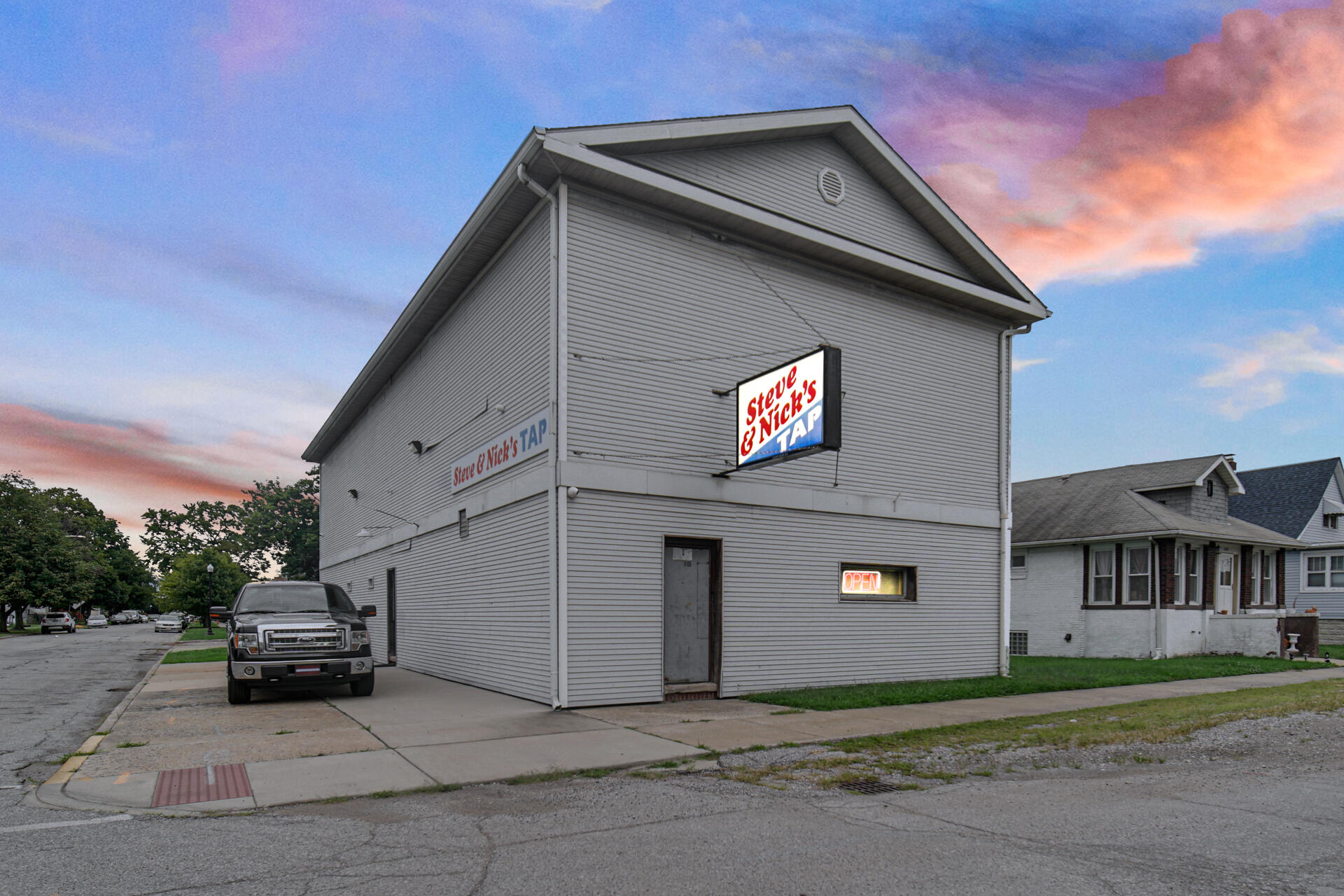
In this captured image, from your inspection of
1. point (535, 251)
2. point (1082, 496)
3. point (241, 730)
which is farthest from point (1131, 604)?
point (241, 730)

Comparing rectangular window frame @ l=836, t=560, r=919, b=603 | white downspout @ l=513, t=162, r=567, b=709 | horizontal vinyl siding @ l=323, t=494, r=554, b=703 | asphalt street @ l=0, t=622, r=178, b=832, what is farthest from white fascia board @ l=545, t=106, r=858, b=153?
asphalt street @ l=0, t=622, r=178, b=832

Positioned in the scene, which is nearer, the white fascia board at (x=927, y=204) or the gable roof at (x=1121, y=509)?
the white fascia board at (x=927, y=204)

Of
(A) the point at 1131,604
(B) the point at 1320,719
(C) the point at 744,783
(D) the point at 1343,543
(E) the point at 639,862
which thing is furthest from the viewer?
(D) the point at 1343,543

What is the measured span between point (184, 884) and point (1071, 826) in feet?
17.7

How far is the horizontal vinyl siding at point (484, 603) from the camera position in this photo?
39.4 ft

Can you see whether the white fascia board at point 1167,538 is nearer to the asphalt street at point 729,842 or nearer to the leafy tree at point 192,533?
the asphalt street at point 729,842

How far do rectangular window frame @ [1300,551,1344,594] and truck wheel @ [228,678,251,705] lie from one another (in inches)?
1539

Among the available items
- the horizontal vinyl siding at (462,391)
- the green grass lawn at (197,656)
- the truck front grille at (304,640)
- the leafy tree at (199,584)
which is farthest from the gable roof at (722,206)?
the leafy tree at (199,584)

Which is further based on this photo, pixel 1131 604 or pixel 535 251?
pixel 1131 604

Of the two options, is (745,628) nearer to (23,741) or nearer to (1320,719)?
(1320,719)

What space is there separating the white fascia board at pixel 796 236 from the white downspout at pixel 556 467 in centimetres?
77

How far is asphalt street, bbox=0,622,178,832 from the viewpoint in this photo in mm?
7230

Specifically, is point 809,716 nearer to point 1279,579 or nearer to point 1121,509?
point 1121,509

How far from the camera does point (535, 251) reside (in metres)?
12.7
